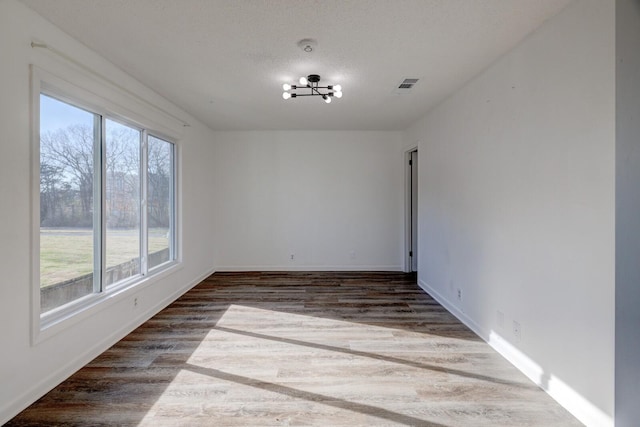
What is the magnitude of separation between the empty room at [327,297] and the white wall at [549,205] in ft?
0.05

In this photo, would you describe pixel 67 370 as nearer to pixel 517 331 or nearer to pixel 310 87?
pixel 310 87

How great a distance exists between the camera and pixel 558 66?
2.04 metres

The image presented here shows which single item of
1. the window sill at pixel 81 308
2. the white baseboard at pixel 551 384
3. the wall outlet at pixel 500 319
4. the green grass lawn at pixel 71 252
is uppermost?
the green grass lawn at pixel 71 252

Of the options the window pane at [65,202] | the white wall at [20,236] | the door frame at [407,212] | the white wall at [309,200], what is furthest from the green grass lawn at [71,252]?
the door frame at [407,212]

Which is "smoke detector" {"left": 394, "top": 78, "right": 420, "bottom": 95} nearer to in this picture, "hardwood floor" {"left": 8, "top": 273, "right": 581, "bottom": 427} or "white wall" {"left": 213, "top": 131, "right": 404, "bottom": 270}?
"white wall" {"left": 213, "top": 131, "right": 404, "bottom": 270}

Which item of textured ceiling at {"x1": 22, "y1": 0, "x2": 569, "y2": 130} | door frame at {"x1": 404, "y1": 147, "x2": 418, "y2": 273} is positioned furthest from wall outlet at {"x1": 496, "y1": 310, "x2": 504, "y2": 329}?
door frame at {"x1": 404, "y1": 147, "x2": 418, "y2": 273}

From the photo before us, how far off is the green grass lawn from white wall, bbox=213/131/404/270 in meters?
2.58

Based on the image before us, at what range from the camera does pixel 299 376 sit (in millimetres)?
2355

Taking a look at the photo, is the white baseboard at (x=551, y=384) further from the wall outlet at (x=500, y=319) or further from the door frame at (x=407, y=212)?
the door frame at (x=407, y=212)

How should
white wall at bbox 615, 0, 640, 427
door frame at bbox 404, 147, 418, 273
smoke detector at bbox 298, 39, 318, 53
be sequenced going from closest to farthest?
white wall at bbox 615, 0, 640, 427 → smoke detector at bbox 298, 39, 318, 53 → door frame at bbox 404, 147, 418, 273

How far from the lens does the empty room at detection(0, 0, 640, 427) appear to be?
1.83 metres

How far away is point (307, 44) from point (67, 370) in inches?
120

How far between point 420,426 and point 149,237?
330cm

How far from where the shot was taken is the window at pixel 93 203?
231 centimetres
